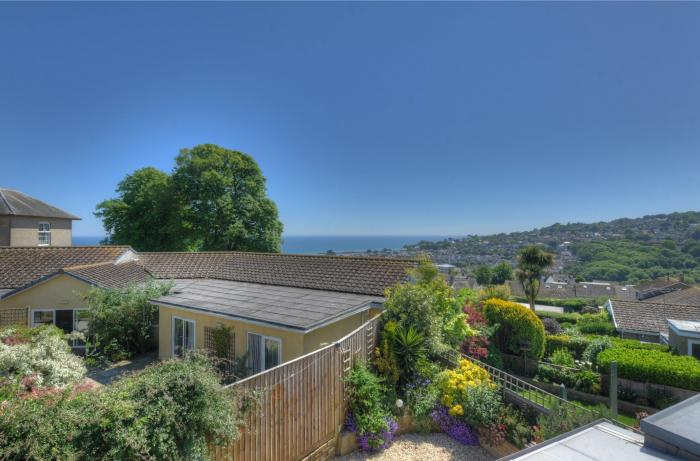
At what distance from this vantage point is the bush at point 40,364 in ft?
22.1

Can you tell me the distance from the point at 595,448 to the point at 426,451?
4.71m

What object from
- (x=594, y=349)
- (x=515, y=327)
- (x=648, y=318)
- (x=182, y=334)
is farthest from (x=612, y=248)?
(x=182, y=334)

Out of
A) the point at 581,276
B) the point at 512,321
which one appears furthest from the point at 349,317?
the point at 581,276

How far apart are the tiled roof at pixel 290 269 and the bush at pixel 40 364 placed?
327 inches

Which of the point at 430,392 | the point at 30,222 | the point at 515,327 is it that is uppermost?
the point at 30,222

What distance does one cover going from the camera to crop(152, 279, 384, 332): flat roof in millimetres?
9750

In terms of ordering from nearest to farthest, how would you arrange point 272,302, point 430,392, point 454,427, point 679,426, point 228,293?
point 679,426, point 454,427, point 430,392, point 272,302, point 228,293

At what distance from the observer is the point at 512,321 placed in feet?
52.3

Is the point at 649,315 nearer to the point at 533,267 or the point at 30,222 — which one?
the point at 533,267

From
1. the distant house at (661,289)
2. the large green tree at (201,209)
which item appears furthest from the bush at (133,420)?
the distant house at (661,289)

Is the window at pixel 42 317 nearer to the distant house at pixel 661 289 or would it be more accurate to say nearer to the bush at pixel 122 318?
the bush at pixel 122 318

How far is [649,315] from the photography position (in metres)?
24.7

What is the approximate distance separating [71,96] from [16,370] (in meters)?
20.4

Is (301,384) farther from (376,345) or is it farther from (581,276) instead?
(581,276)
